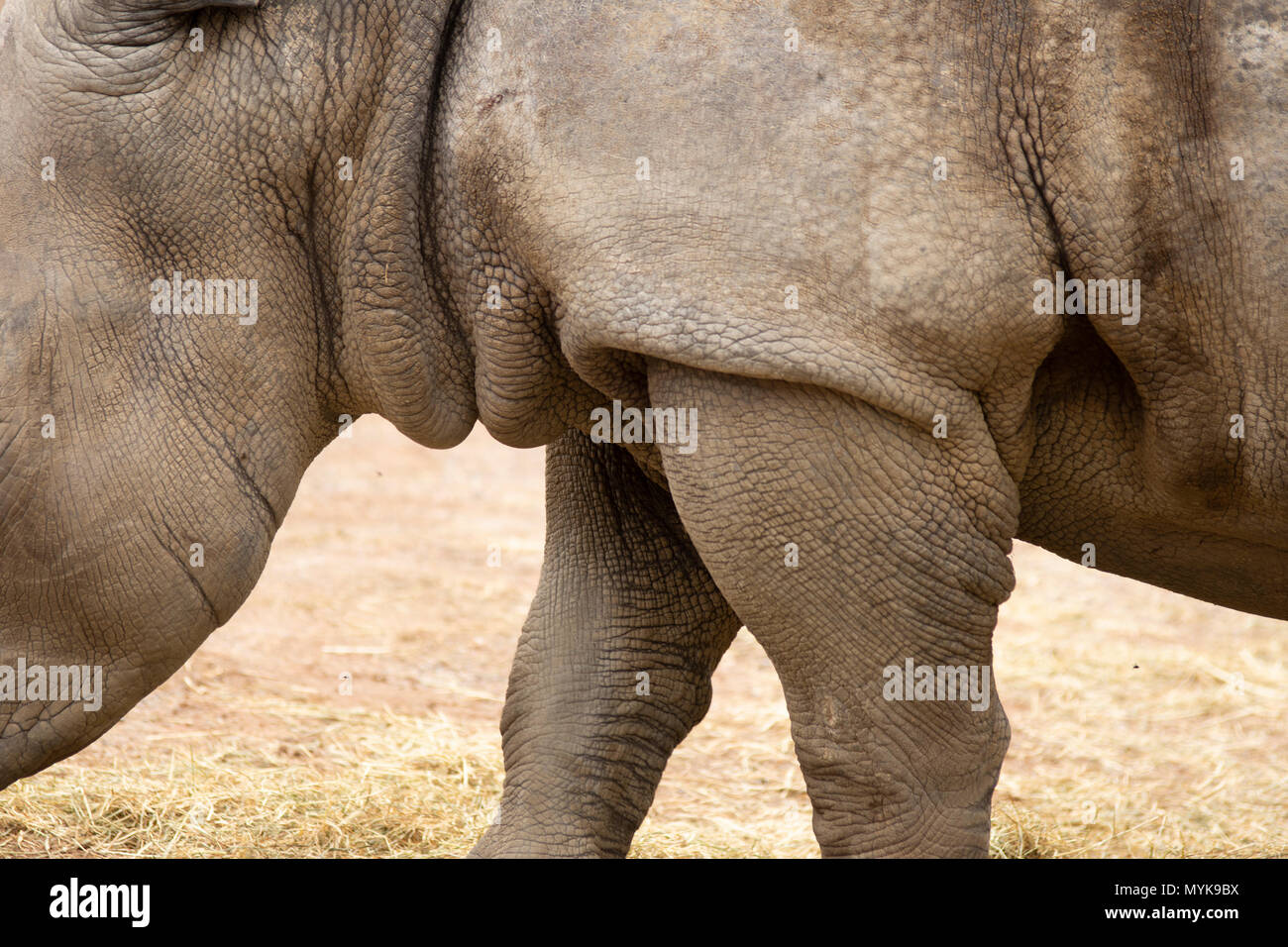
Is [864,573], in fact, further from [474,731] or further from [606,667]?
[474,731]

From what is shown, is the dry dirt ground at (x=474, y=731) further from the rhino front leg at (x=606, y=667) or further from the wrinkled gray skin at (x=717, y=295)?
the wrinkled gray skin at (x=717, y=295)

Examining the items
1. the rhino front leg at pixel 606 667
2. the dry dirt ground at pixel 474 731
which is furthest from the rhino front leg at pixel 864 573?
the dry dirt ground at pixel 474 731

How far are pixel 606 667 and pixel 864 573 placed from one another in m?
1.16

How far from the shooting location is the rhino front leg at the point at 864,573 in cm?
281

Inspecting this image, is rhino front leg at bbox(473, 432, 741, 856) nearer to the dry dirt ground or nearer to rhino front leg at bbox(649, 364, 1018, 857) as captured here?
the dry dirt ground

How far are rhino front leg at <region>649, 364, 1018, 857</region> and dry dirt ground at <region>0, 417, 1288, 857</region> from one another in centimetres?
163

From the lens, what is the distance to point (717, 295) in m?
2.74

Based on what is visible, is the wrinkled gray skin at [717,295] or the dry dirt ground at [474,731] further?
the dry dirt ground at [474,731]

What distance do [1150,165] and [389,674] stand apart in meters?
4.29

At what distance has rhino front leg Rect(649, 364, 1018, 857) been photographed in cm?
281

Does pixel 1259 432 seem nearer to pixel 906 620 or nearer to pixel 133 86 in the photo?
pixel 906 620

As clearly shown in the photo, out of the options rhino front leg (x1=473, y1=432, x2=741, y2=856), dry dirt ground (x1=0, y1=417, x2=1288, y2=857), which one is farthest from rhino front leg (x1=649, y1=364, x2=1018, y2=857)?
dry dirt ground (x1=0, y1=417, x2=1288, y2=857)

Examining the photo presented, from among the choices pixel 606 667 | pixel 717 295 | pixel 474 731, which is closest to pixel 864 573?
pixel 717 295

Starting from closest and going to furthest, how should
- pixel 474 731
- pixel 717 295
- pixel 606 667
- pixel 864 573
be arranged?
pixel 717 295
pixel 864 573
pixel 606 667
pixel 474 731
